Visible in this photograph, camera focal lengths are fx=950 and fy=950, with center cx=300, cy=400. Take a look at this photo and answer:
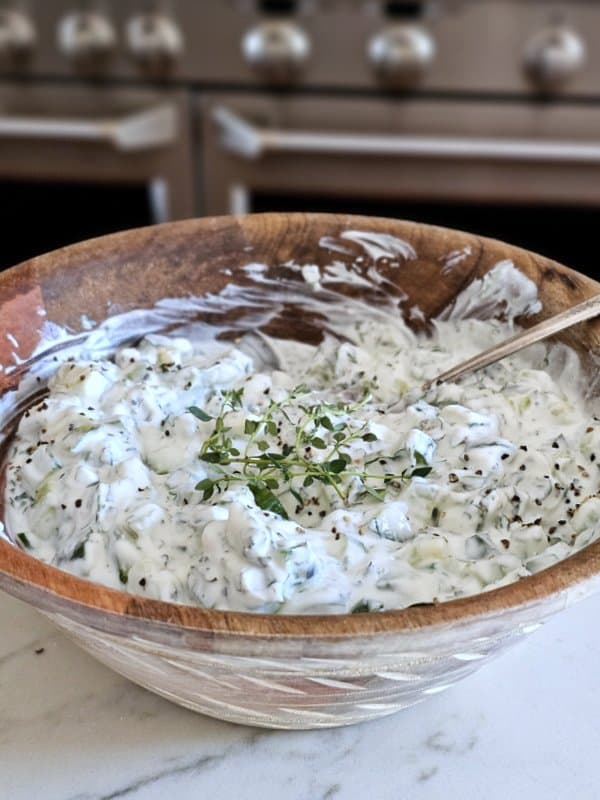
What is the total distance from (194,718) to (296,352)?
0.52m

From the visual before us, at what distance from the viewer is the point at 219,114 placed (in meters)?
2.01

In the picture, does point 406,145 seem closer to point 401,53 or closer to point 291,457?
point 401,53

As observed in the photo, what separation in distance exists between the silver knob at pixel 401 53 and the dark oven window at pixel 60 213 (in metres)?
0.59

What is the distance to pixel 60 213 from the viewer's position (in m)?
2.23

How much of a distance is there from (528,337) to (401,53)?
114 centimetres

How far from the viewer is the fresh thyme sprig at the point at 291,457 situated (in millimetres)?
874

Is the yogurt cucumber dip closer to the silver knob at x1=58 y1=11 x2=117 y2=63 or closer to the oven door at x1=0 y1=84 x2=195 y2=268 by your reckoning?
the oven door at x1=0 y1=84 x2=195 y2=268

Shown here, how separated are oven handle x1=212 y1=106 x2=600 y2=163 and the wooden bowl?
90 centimetres

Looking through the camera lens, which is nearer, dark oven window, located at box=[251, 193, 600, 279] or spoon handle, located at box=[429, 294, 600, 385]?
spoon handle, located at box=[429, 294, 600, 385]

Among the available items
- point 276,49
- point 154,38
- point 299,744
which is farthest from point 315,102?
point 299,744

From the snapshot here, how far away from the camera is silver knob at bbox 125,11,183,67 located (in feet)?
6.55

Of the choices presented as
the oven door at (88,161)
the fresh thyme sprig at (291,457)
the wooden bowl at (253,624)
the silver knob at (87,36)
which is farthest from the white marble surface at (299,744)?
the silver knob at (87,36)

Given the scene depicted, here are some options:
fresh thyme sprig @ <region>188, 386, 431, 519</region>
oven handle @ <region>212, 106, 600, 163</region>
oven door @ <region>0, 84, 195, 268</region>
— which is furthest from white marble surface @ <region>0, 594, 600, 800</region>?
oven door @ <region>0, 84, 195, 268</region>

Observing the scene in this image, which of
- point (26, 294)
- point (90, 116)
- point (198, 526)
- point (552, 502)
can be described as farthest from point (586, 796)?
point (90, 116)
